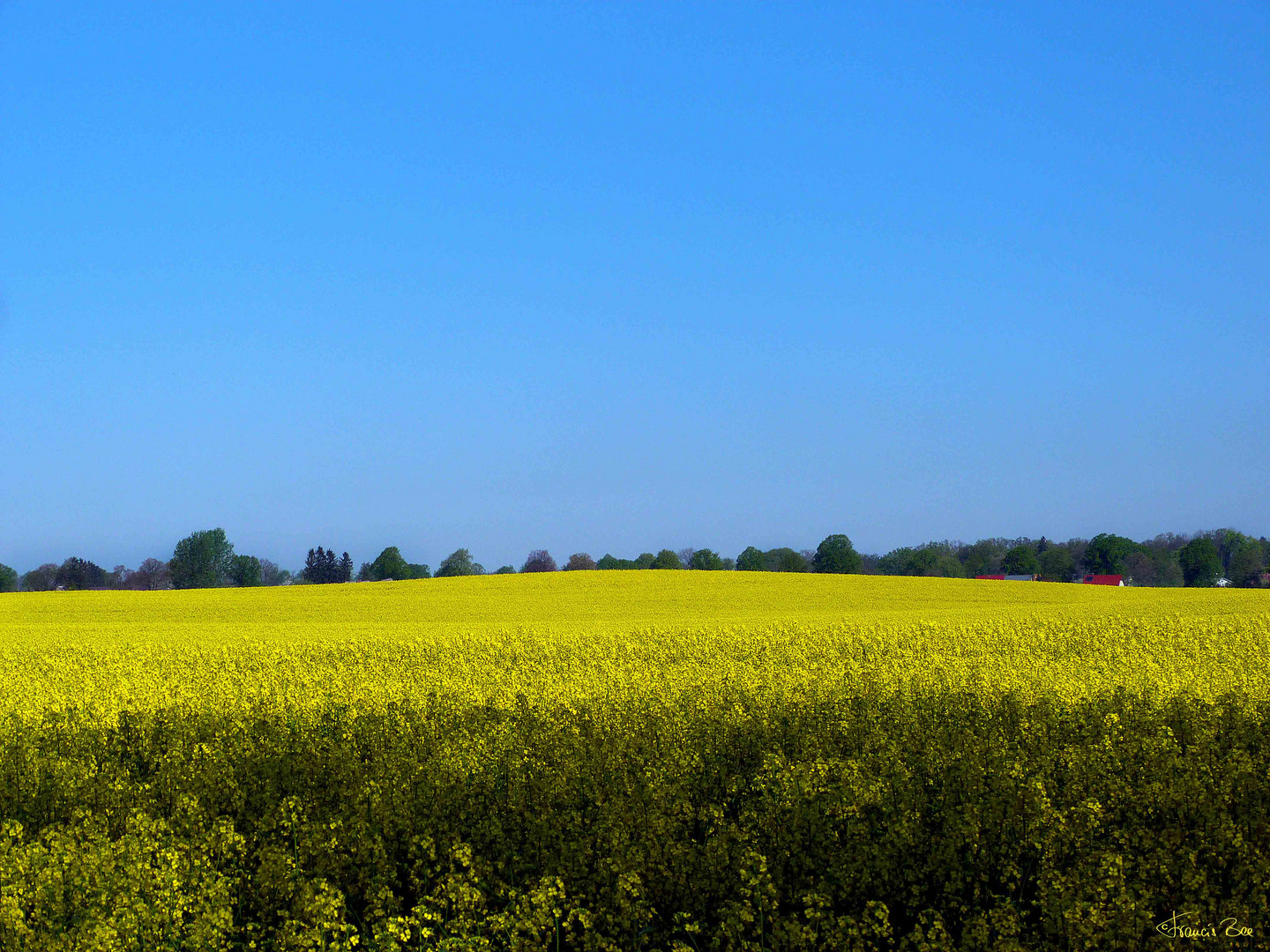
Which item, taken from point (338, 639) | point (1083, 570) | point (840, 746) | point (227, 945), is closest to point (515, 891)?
point (227, 945)

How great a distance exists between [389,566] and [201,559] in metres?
20.6

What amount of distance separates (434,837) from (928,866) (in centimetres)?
366

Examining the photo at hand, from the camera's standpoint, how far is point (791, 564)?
4759 inches

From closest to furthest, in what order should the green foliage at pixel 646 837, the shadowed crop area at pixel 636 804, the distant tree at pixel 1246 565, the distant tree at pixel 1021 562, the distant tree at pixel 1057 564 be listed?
the green foliage at pixel 646 837
the shadowed crop area at pixel 636 804
the distant tree at pixel 1246 565
the distant tree at pixel 1057 564
the distant tree at pixel 1021 562

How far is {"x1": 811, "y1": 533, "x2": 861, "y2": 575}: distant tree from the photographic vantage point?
110m

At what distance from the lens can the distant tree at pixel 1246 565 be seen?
97.9 meters

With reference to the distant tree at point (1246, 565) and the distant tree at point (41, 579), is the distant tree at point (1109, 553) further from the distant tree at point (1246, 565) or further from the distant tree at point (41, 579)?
the distant tree at point (41, 579)

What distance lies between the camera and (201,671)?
1922 cm

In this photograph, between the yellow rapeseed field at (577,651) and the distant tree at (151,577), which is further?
the distant tree at (151,577)

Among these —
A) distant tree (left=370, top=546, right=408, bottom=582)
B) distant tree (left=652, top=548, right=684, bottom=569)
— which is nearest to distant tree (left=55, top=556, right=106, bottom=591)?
distant tree (left=370, top=546, right=408, bottom=582)

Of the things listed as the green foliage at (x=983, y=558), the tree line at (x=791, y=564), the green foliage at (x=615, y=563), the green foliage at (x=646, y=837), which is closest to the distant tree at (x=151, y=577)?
the tree line at (x=791, y=564)

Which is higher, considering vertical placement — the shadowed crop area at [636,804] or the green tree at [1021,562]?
the green tree at [1021,562]

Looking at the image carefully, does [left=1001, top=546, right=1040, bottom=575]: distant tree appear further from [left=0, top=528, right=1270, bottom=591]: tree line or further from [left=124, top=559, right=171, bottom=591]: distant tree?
[left=124, top=559, right=171, bottom=591]: distant tree

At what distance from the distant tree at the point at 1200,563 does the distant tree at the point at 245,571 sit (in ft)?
324
